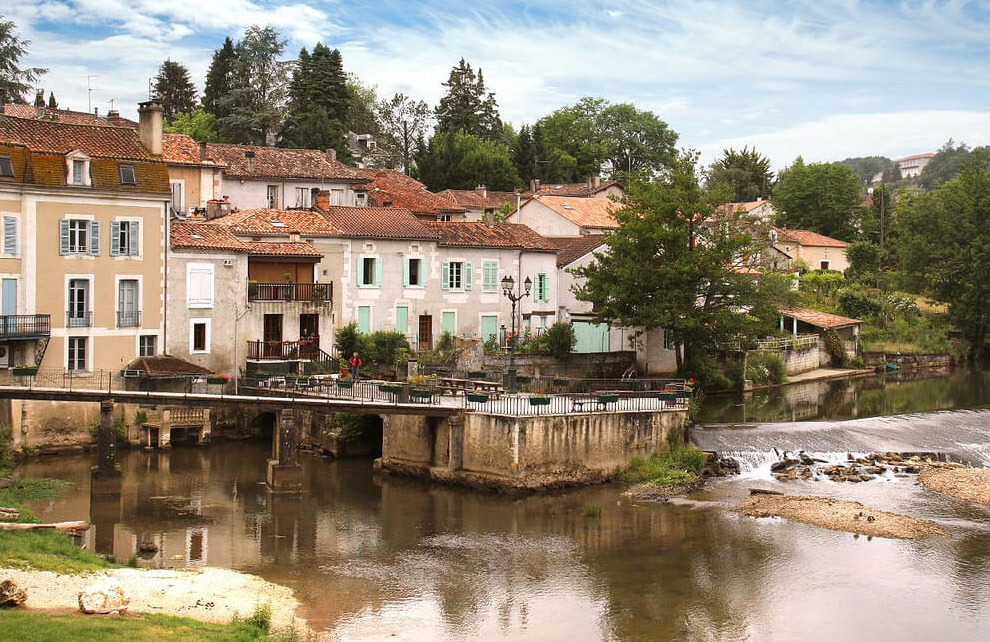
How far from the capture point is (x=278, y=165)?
6044cm

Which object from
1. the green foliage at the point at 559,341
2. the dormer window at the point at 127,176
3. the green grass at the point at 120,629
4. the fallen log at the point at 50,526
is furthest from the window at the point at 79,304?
the green grass at the point at 120,629

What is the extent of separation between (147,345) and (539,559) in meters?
21.2

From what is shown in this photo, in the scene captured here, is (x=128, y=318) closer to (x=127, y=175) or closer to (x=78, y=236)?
(x=78, y=236)

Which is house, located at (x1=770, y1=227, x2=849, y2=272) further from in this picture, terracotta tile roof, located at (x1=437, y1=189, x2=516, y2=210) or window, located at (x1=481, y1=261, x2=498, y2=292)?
window, located at (x1=481, y1=261, x2=498, y2=292)

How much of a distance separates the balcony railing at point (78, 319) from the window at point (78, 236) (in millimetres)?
2257

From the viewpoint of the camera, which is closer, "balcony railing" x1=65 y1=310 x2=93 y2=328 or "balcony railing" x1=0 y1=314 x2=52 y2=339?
"balcony railing" x1=0 y1=314 x2=52 y2=339

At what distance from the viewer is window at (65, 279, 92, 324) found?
136 ft

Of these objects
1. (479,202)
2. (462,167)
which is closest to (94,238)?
(479,202)

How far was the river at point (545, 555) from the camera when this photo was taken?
2416 cm

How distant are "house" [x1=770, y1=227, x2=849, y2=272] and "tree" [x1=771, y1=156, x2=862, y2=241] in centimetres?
881

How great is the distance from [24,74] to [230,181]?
24.7 metres

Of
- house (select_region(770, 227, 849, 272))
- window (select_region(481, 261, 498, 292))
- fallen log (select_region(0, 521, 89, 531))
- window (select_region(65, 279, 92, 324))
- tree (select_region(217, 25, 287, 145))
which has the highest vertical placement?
tree (select_region(217, 25, 287, 145))

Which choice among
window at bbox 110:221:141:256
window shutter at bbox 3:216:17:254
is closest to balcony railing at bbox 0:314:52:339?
window shutter at bbox 3:216:17:254

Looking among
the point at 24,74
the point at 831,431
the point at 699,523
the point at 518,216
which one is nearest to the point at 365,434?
the point at 699,523
